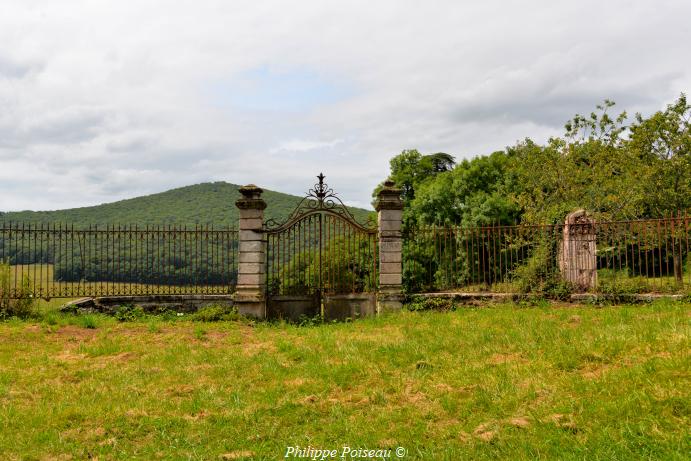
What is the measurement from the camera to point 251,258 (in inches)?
536

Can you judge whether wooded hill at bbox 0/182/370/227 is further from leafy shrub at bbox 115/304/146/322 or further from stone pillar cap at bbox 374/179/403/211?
leafy shrub at bbox 115/304/146/322

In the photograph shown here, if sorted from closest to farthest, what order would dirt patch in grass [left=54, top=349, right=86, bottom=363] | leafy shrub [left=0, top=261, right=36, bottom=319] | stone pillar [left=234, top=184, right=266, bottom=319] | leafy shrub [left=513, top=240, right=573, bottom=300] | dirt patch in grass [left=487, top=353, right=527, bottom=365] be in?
dirt patch in grass [left=487, top=353, right=527, bottom=365], dirt patch in grass [left=54, top=349, right=86, bottom=363], leafy shrub [left=0, top=261, right=36, bottom=319], leafy shrub [left=513, top=240, right=573, bottom=300], stone pillar [left=234, top=184, right=266, bottom=319]

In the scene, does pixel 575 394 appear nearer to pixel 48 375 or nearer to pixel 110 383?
pixel 110 383

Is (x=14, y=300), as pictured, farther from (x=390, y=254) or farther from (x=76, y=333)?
(x=390, y=254)

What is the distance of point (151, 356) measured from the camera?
368 inches

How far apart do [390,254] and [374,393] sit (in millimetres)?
6969

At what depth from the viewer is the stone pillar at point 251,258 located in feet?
44.2

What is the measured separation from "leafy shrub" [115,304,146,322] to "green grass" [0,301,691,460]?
2774mm

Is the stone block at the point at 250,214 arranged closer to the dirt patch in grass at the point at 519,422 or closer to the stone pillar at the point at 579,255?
the stone pillar at the point at 579,255

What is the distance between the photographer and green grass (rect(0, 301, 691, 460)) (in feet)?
17.1

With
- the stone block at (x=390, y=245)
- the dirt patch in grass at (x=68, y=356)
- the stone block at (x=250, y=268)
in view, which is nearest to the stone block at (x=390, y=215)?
the stone block at (x=390, y=245)

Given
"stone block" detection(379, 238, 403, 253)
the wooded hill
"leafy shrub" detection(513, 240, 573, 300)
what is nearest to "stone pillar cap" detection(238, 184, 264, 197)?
"stone block" detection(379, 238, 403, 253)

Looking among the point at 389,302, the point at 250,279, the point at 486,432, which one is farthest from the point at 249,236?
the point at 486,432

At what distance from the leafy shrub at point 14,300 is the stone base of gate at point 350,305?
301 inches
